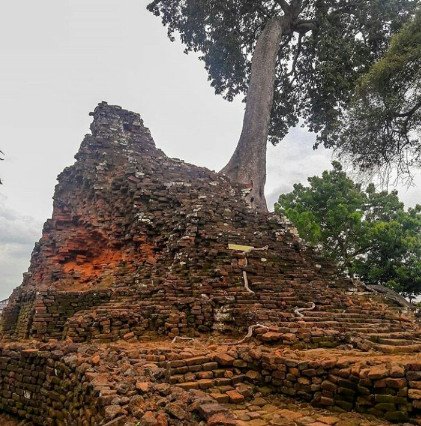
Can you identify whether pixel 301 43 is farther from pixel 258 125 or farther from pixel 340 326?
pixel 340 326

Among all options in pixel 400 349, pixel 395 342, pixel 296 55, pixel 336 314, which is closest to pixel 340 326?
pixel 336 314

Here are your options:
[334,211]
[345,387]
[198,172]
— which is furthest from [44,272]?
[334,211]

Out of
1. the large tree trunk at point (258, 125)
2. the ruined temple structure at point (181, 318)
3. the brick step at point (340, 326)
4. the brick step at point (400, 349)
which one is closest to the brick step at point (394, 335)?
the ruined temple structure at point (181, 318)

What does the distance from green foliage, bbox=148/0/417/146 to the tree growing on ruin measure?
0.13 feet

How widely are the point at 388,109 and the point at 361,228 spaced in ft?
37.7

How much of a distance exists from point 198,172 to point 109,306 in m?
6.15

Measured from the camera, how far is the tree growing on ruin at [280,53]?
648 inches

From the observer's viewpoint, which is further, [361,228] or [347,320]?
[361,228]

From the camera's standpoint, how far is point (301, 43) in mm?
20406

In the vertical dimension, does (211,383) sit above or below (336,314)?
below

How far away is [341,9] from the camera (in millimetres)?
18375

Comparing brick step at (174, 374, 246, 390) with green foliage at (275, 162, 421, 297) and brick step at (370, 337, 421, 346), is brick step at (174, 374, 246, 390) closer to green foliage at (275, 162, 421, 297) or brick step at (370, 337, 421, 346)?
brick step at (370, 337, 421, 346)

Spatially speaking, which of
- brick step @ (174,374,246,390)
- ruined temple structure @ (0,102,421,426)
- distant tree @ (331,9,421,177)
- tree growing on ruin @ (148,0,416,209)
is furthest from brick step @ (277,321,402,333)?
tree growing on ruin @ (148,0,416,209)

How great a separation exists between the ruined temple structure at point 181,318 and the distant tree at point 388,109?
122 inches
